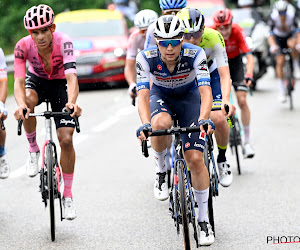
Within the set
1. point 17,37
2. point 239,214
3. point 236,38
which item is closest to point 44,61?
point 239,214

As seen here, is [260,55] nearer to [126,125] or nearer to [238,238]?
[126,125]

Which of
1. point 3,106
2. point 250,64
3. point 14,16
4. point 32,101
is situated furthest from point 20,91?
point 14,16

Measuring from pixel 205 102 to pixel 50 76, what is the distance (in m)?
1.96

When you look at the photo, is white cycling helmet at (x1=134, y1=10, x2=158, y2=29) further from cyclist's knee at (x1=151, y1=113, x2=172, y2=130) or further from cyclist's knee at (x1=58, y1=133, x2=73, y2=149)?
cyclist's knee at (x1=151, y1=113, x2=172, y2=130)

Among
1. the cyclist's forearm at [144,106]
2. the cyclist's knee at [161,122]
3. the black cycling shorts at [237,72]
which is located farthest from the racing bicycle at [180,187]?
the black cycling shorts at [237,72]

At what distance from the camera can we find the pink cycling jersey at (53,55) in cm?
727

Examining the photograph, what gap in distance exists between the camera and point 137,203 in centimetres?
815

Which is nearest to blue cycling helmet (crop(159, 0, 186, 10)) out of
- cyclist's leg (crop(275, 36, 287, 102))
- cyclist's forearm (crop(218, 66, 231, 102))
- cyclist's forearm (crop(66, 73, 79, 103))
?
cyclist's forearm (crop(218, 66, 231, 102))

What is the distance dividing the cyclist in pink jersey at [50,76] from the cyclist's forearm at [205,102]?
3.73ft

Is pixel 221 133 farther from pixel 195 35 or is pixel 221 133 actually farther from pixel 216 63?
pixel 195 35

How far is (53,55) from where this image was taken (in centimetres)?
747

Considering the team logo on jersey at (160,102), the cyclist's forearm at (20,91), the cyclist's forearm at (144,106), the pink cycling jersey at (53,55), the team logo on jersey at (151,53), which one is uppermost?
the team logo on jersey at (151,53)

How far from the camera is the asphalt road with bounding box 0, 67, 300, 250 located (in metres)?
6.71

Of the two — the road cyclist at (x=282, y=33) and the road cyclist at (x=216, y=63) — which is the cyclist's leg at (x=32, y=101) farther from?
the road cyclist at (x=282, y=33)
